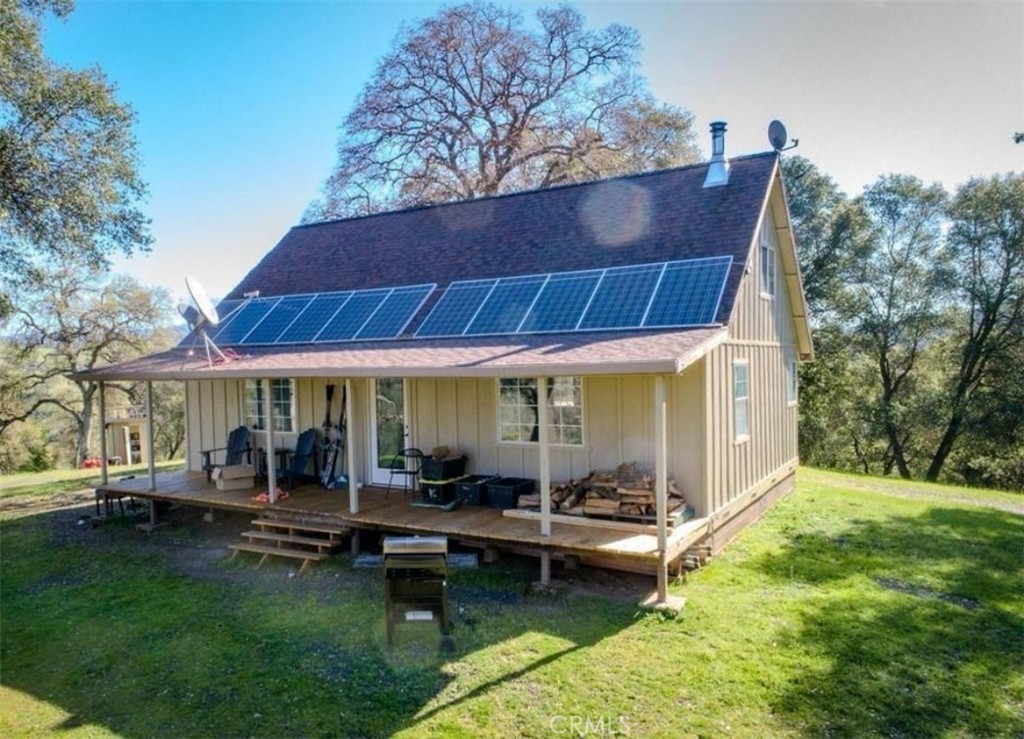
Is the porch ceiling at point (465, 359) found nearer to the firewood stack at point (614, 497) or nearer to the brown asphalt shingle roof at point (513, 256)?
the brown asphalt shingle roof at point (513, 256)

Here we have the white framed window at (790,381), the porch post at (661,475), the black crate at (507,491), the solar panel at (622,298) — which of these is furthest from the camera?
the white framed window at (790,381)

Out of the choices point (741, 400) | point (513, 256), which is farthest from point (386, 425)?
point (741, 400)

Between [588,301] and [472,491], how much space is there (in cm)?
326

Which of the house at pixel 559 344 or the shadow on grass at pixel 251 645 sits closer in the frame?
the shadow on grass at pixel 251 645

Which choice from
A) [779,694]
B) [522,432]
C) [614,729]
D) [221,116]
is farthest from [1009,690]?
[221,116]

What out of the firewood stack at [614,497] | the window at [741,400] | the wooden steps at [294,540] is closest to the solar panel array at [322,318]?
the wooden steps at [294,540]

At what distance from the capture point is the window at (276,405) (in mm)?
10852

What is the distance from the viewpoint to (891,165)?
69.2ft

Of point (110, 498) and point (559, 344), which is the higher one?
point (559, 344)

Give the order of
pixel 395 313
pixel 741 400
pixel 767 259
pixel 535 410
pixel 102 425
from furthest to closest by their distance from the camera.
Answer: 1. pixel 102 425
2. pixel 395 313
3. pixel 767 259
4. pixel 741 400
5. pixel 535 410

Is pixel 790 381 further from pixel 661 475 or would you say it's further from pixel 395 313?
pixel 395 313

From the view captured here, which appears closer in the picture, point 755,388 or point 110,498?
point 755,388

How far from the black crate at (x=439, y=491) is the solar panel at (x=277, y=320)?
4787mm

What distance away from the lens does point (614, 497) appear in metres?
7.43
